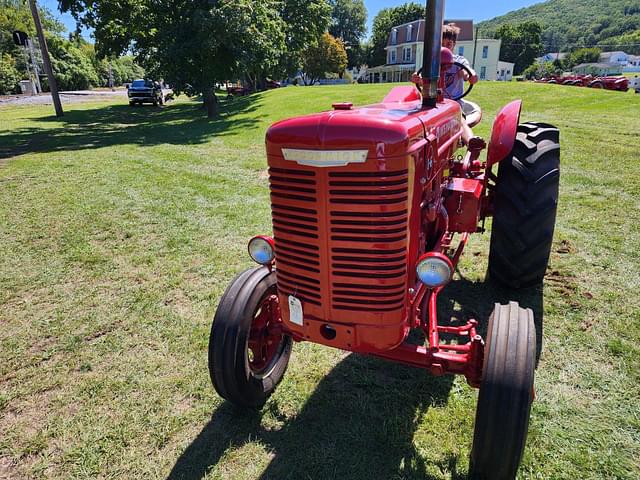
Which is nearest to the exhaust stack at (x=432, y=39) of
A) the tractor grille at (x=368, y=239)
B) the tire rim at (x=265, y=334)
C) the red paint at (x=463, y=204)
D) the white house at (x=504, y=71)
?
the tractor grille at (x=368, y=239)

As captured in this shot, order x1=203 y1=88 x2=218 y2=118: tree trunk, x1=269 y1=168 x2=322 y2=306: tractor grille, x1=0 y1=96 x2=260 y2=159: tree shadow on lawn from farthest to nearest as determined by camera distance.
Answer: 1. x1=203 y1=88 x2=218 y2=118: tree trunk
2. x1=0 y1=96 x2=260 y2=159: tree shadow on lawn
3. x1=269 y1=168 x2=322 y2=306: tractor grille

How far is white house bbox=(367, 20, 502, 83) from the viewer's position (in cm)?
5247

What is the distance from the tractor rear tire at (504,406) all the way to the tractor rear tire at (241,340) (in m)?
1.27

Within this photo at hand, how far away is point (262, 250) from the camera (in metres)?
2.67

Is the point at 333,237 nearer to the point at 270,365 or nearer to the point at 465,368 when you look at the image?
the point at 465,368

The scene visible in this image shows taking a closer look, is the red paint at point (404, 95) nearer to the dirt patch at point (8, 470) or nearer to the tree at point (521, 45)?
the dirt patch at point (8, 470)

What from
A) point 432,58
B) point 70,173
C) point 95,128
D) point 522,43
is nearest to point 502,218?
point 432,58

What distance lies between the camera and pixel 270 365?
9.72 feet

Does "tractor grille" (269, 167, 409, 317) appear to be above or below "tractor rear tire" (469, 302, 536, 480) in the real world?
above

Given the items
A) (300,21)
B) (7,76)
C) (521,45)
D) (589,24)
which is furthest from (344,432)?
(589,24)

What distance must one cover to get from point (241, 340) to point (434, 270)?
1.16m

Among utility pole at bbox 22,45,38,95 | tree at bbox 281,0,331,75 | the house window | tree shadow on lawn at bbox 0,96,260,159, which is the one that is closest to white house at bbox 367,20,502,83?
the house window

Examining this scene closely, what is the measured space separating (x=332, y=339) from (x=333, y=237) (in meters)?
0.53

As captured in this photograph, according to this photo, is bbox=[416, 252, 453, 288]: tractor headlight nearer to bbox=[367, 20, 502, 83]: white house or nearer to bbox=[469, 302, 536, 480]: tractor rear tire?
bbox=[469, 302, 536, 480]: tractor rear tire
